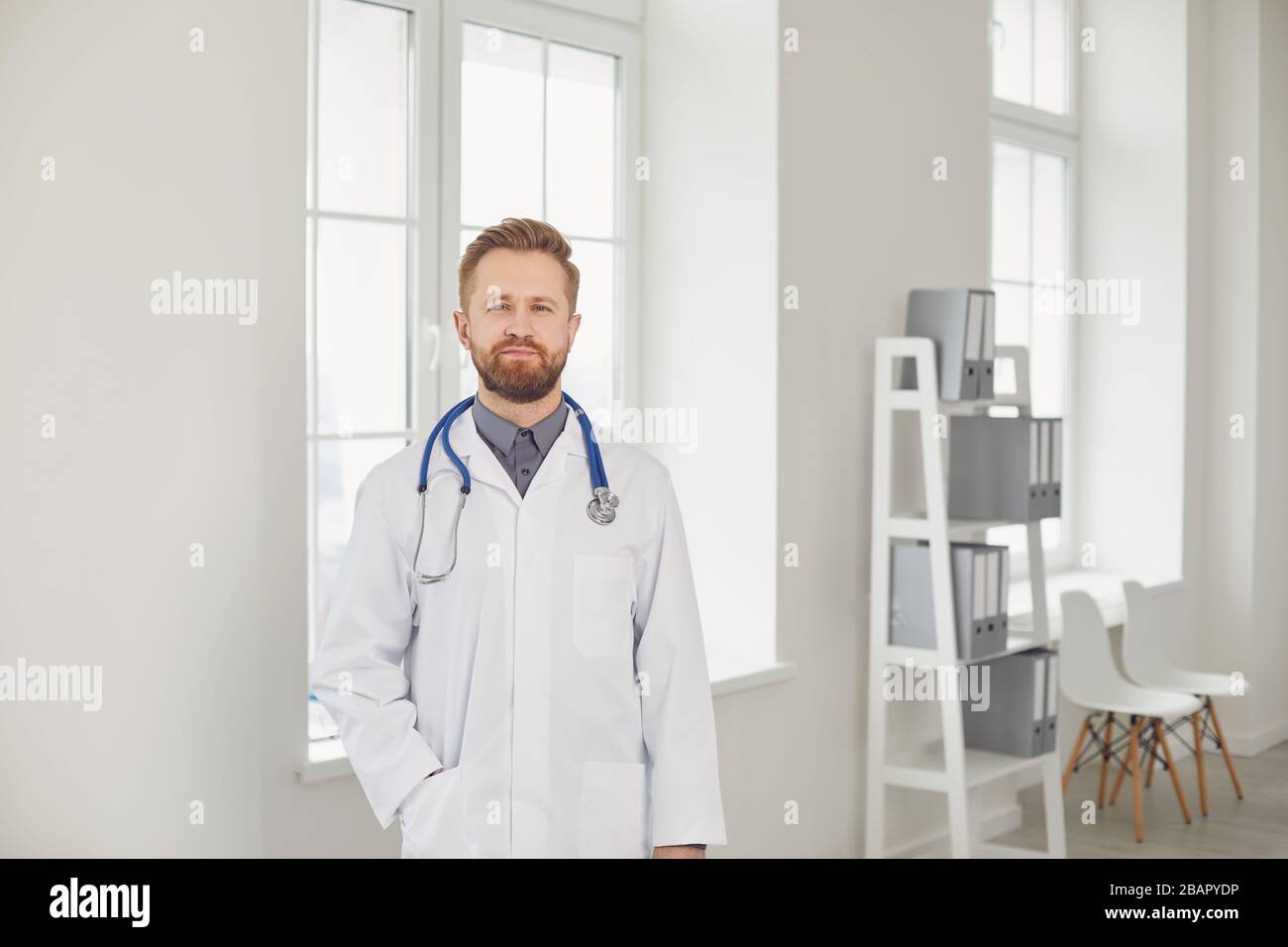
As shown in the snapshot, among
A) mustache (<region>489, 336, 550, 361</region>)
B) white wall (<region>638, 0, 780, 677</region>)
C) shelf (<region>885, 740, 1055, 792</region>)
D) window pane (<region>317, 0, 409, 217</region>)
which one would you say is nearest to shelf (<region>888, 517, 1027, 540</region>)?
white wall (<region>638, 0, 780, 677</region>)

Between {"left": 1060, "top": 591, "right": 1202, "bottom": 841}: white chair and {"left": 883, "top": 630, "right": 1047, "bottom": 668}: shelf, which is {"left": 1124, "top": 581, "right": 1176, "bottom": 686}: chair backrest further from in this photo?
{"left": 883, "top": 630, "right": 1047, "bottom": 668}: shelf

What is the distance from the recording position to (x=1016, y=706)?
12.3 feet

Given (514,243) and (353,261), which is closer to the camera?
(514,243)

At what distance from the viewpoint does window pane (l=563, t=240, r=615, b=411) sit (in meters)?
3.45

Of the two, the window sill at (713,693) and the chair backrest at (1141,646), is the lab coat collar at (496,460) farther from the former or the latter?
the chair backrest at (1141,646)

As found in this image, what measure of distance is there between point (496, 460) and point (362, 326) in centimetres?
104

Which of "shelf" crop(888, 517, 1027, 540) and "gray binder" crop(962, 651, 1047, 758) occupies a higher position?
"shelf" crop(888, 517, 1027, 540)

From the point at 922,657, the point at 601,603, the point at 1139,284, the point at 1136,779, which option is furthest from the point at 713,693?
the point at 1139,284

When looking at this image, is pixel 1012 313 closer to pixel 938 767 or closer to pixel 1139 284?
pixel 1139 284

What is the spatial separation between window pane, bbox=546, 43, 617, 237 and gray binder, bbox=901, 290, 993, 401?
929 millimetres

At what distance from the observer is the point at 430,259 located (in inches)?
118

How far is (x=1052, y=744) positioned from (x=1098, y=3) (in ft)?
10.9

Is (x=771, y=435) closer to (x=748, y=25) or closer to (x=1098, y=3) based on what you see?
(x=748, y=25)
